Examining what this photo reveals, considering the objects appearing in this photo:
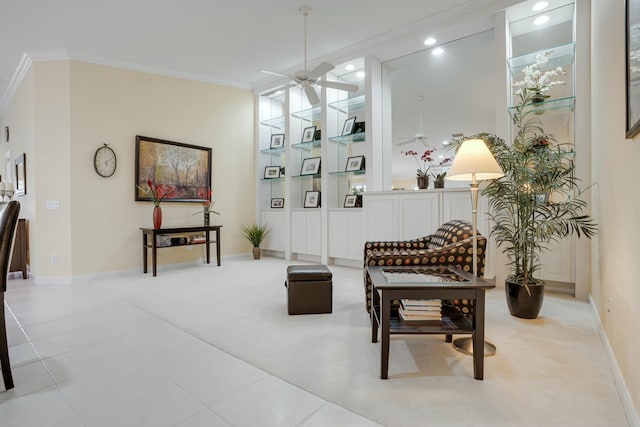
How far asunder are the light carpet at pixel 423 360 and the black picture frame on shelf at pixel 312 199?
2664 mm

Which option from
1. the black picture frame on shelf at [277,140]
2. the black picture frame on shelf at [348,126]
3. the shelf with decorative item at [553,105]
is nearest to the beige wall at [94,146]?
the black picture frame on shelf at [277,140]

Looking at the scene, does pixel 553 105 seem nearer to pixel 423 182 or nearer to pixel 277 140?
pixel 423 182

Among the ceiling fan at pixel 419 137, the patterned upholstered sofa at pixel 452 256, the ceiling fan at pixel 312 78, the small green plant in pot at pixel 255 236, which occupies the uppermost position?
the ceiling fan at pixel 312 78

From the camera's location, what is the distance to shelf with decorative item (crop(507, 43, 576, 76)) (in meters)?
3.88

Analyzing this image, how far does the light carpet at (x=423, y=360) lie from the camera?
1.66 meters

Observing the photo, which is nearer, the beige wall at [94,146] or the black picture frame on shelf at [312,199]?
the beige wall at [94,146]

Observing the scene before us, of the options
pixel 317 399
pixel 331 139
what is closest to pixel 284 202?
pixel 331 139

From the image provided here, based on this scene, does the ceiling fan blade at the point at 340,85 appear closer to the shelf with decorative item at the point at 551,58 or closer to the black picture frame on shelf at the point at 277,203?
the shelf with decorative item at the point at 551,58

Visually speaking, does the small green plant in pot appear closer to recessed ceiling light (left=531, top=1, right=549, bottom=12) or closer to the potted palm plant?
the potted palm plant

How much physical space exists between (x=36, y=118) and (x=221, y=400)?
17.1 feet

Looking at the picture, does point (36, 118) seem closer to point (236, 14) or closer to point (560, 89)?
point (236, 14)

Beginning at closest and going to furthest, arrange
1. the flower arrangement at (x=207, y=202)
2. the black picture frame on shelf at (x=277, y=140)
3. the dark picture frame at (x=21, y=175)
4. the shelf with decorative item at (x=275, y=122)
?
the dark picture frame at (x=21, y=175) < the flower arrangement at (x=207, y=202) < the black picture frame on shelf at (x=277, y=140) < the shelf with decorative item at (x=275, y=122)

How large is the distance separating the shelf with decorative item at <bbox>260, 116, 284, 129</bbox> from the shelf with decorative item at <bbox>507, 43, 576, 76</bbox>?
14.2 feet

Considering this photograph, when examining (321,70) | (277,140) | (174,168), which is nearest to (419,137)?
(321,70)
